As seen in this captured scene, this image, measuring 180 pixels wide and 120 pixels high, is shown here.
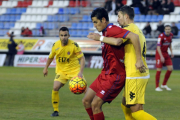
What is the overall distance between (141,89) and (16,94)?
7.17 metres

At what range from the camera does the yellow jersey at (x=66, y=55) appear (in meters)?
9.05

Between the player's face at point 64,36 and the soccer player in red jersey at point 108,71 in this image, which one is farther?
the player's face at point 64,36

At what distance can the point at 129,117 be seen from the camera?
6.20 metres

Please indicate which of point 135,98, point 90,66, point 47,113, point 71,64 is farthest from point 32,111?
point 90,66

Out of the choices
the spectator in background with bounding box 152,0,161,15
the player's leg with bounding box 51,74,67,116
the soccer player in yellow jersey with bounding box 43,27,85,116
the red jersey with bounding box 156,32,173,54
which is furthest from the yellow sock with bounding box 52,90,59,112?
the spectator in background with bounding box 152,0,161,15

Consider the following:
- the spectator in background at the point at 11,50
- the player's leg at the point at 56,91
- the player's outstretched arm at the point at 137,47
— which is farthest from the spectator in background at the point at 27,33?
the player's outstretched arm at the point at 137,47

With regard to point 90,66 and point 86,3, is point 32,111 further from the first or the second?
point 86,3

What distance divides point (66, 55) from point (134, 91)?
12.5ft

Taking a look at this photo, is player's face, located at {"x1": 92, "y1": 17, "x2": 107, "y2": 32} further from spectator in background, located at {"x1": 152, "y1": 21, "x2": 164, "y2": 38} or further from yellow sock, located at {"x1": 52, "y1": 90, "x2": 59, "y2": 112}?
spectator in background, located at {"x1": 152, "y1": 21, "x2": 164, "y2": 38}

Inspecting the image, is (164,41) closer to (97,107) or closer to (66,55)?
(66,55)

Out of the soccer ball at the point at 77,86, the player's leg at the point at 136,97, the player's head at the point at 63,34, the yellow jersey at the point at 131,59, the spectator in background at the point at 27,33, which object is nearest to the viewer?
the player's leg at the point at 136,97

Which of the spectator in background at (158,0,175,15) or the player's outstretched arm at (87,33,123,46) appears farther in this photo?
the spectator in background at (158,0,175,15)

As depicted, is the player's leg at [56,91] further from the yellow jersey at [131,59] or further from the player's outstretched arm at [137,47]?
the player's outstretched arm at [137,47]

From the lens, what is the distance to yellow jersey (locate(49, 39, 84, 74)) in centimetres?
905
